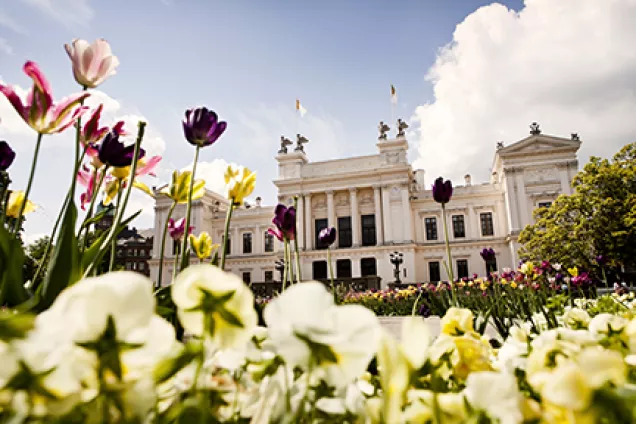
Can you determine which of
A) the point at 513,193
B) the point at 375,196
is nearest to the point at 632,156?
the point at 513,193

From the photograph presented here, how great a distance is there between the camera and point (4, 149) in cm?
140

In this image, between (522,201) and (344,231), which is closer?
(522,201)

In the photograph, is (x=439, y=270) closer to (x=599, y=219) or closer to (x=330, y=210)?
(x=330, y=210)

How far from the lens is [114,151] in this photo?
1.32m

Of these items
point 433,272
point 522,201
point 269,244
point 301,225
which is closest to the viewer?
point 522,201

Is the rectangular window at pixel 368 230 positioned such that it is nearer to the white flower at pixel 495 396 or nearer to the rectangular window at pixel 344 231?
the rectangular window at pixel 344 231

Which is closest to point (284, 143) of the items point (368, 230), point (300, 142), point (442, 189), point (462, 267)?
point (300, 142)

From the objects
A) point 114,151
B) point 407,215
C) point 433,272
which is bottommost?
point 114,151

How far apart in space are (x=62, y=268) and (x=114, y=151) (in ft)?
1.43

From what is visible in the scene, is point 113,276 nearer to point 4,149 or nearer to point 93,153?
point 93,153

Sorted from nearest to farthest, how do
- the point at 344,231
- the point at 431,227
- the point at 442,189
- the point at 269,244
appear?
1. the point at 442,189
2. the point at 431,227
3. the point at 344,231
4. the point at 269,244

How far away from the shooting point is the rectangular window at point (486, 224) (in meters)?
27.9

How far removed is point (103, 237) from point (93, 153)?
0.31 metres

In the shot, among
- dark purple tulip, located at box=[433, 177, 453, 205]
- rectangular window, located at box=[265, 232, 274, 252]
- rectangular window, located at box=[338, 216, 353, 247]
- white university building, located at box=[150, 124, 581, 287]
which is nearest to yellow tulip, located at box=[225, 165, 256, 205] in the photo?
dark purple tulip, located at box=[433, 177, 453, 205]
